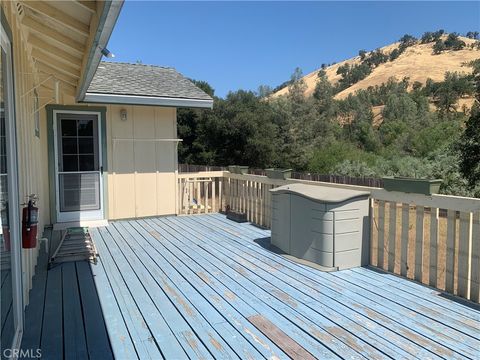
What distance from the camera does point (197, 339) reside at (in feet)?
8.20

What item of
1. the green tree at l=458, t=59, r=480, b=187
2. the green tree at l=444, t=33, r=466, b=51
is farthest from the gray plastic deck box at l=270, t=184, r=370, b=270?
the green tree at l=444, t=33, r=466, b=51

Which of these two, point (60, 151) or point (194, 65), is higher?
point (194, 65)

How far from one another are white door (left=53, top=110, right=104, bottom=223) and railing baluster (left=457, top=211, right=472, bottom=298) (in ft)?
19.0

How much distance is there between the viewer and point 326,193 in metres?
4.14

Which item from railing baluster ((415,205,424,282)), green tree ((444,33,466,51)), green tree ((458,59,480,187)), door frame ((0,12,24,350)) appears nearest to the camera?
door frame ((0,12,24,350))

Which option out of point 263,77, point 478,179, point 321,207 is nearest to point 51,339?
point 321,207

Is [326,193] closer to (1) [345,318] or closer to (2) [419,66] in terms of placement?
(1) [345,318]

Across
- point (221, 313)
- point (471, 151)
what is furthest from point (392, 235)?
point (471, 151)

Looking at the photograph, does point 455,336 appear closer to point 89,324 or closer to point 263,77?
point 89,324

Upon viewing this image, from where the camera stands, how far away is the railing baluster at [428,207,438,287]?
11.0ft

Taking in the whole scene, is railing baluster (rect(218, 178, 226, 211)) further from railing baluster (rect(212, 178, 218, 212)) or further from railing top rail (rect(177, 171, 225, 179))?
railing top rail (rect(177, 171, 225, 179))

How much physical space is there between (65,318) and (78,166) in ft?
14.1

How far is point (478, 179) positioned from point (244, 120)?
9784 mm

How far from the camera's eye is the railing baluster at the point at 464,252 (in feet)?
10.1
